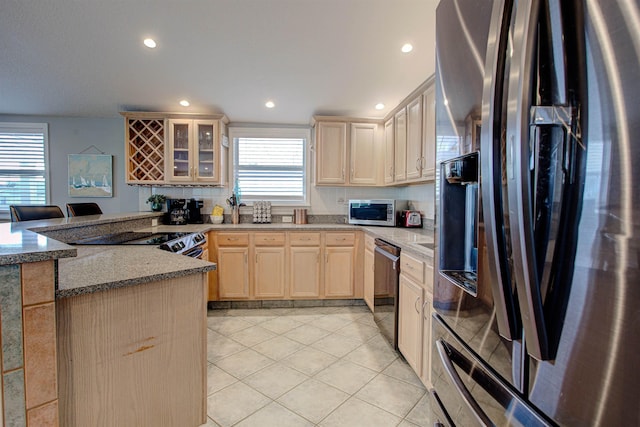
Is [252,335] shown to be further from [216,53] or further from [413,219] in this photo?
[216,53]

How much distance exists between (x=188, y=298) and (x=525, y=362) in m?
1.25

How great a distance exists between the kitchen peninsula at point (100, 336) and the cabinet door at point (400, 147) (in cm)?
224

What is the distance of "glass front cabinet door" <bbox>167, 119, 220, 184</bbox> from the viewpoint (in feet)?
11.7

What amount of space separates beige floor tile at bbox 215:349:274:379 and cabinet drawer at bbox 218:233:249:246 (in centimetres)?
127

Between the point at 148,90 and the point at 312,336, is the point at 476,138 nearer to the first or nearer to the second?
the point at 312,336

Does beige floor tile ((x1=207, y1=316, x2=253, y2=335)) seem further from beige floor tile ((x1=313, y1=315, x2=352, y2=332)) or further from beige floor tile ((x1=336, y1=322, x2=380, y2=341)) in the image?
beige floor tile ((x1=336, y1=322, x2=380, y2=341))

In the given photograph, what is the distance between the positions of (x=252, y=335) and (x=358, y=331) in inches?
38.8

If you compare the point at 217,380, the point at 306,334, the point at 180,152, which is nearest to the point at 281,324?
the point at 306,334

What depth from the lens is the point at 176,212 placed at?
3.66 meters

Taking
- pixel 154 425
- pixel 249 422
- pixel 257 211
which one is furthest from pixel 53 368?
pixel 257 211

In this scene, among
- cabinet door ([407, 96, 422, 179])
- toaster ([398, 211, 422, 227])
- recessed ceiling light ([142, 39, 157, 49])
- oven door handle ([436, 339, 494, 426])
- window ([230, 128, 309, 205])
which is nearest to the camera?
oven door handle ([436, 339, 494, 426])

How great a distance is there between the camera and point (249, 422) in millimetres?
1665

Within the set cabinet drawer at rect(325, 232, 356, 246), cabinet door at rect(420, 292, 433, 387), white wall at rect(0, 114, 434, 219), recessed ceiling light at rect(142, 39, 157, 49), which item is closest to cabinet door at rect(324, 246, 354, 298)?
cabinet drawer at rect(325, 232, 356, 246)

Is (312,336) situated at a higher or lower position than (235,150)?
lower
